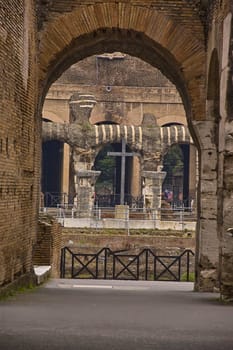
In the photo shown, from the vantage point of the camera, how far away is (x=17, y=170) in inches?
480

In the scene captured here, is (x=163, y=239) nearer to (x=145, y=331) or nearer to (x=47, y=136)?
(x=47, y=136)

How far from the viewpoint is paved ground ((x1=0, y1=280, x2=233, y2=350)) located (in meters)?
6.73

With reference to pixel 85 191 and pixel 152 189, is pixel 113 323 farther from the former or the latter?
pixel 152 189

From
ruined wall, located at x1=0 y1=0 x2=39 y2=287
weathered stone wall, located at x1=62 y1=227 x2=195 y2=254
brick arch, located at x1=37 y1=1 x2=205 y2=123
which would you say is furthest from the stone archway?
weathered stone wall, located at x1=62 y1=227 x2=195 y2=254

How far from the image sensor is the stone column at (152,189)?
99.0 feet

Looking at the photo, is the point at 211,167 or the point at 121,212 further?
the point at 121,212

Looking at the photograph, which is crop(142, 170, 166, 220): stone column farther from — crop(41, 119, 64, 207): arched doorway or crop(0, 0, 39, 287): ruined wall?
crop(0, 0, 39, 287): ruined wall

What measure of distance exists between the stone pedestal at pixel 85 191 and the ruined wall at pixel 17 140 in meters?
15.5

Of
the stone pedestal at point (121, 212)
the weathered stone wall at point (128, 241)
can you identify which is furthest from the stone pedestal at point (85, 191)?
the weathered stone wall at point (128, 241)

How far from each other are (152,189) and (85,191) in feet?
7.44

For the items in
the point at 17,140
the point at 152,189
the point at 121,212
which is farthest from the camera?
the point at 152,189

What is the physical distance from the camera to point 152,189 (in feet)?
99.6

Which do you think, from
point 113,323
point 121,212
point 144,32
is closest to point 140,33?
point 144,32

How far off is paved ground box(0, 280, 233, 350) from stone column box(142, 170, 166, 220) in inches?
704
